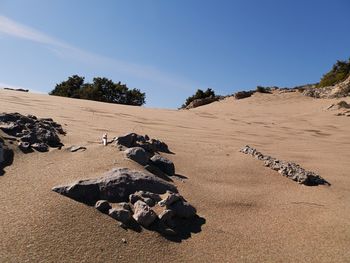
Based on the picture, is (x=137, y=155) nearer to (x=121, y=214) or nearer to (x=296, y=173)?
(x=121, y=214)

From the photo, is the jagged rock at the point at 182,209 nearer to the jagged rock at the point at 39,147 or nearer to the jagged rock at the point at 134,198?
the jagged rock at the point at 134,198

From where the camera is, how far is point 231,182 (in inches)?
110

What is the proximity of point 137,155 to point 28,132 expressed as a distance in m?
0.84

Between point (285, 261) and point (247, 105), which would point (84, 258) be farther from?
point (247, 105)

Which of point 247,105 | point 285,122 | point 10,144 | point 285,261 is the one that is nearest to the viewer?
point 285,261

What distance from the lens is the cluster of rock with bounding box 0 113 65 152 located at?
2713 millimetres

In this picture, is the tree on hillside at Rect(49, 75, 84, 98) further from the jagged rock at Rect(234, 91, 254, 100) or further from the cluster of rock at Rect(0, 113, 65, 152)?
the cluster of rock at Rect(0, 113, 65, 152)

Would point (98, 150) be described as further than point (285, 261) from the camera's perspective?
Yes

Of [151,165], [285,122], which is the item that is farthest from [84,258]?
[285,122]

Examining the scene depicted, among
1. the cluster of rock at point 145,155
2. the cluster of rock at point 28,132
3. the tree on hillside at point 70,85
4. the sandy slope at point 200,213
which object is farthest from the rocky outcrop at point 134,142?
the tree on hillside at point 70,85

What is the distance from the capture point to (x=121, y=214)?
1913mm

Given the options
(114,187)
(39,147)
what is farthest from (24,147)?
(114,187)

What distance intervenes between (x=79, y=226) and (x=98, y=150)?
101 cm

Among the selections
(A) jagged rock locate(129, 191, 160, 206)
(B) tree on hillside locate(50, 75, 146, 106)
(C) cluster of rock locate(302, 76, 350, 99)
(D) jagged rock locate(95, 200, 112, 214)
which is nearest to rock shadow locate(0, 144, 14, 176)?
(D) jagged rock locate(95, 200, 112, 214)
